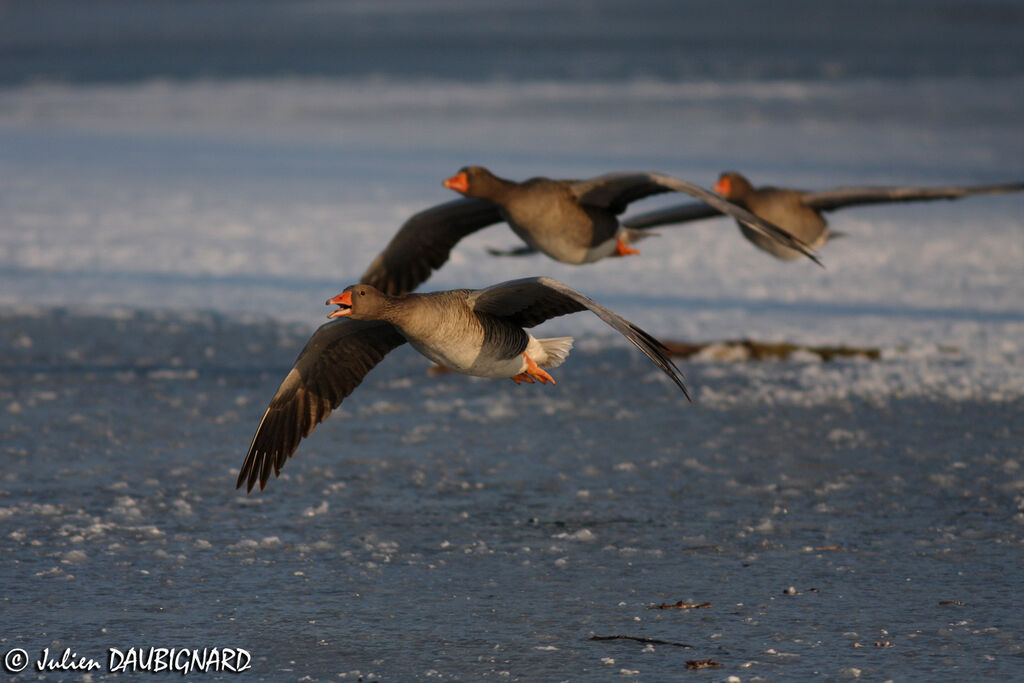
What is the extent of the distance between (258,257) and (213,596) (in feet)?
23.9

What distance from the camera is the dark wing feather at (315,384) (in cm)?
528

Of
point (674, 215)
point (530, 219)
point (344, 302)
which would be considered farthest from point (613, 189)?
point (344, 302)

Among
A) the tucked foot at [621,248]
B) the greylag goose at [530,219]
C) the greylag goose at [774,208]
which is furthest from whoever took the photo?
the greylag goose at [774,208]

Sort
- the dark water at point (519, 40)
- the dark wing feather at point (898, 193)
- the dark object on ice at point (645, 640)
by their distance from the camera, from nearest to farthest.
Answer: the dark object on ice at point (645, 640), the dark wing feather at point (898, 193), the dark water at point (519, 40)

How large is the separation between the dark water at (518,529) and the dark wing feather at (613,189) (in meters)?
1.19

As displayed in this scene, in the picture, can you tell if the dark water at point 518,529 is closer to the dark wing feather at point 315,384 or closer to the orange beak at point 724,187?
the dark wing feather at point 315,384

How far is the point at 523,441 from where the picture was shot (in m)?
6.64

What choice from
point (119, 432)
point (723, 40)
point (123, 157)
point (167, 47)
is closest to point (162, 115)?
point (123, 157)

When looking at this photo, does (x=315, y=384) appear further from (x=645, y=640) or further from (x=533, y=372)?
(x=645, y=640)

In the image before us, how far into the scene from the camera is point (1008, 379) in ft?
24.7

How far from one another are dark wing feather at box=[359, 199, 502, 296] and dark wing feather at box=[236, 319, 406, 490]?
986 mm
